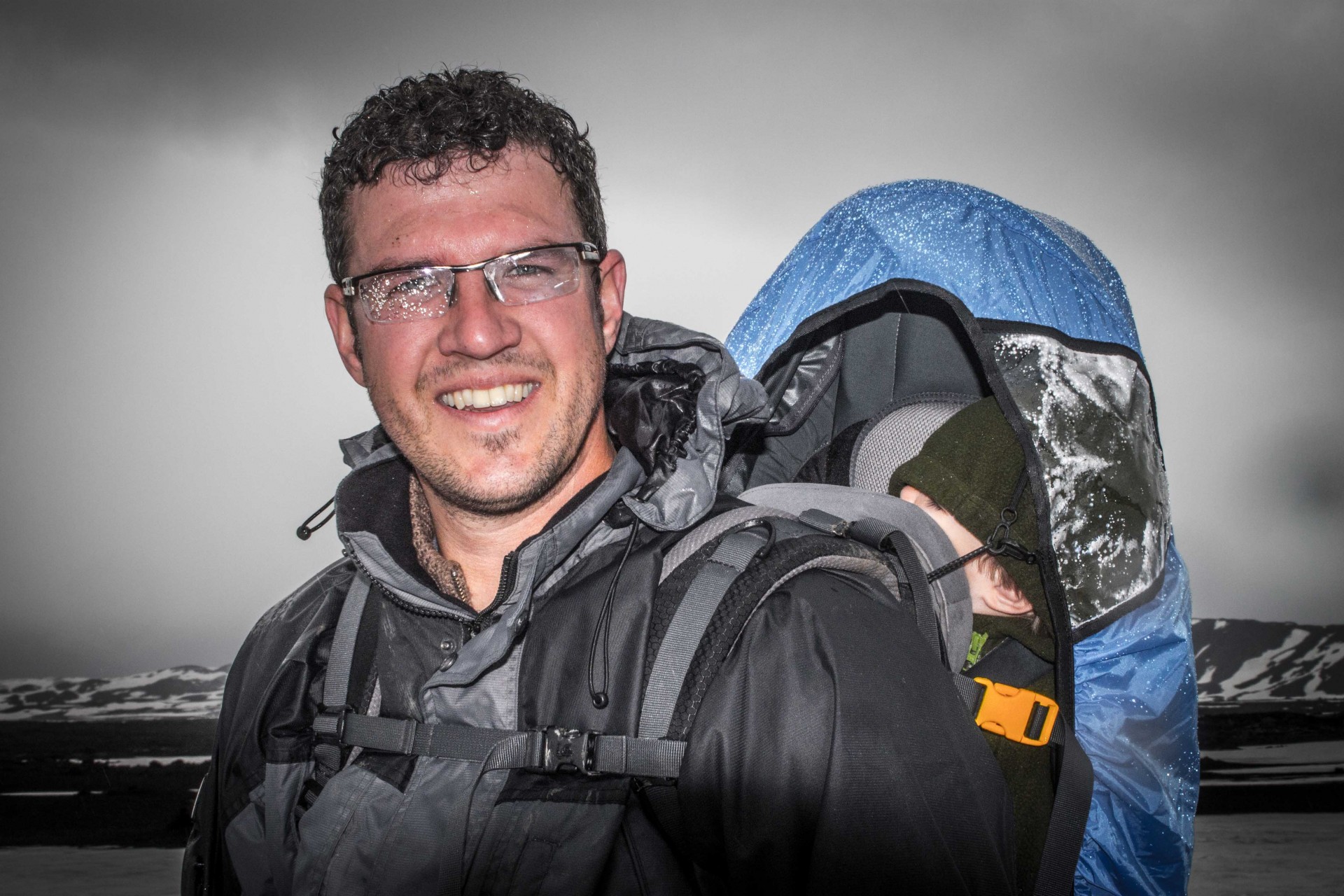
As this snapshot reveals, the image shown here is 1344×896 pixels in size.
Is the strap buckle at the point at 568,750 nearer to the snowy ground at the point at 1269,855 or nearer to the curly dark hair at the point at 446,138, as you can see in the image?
the curly dark hair at the point at 446,138

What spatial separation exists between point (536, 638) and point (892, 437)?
0.92 meters

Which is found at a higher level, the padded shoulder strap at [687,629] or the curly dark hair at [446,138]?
the curly dark hair at [446,138]

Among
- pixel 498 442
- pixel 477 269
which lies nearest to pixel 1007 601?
pixel 498 442

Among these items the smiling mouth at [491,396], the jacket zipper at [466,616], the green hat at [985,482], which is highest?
the smiling mouth at [491,396]

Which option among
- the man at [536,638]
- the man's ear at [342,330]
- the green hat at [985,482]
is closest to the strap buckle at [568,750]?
the man at [536,638]

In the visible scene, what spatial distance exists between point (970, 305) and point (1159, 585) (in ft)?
1.96

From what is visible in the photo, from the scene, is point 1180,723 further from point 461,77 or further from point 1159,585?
point 461,77

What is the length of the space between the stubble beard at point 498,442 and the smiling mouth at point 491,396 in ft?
0.10

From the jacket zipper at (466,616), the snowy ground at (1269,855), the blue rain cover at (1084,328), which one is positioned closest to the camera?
the jacket zipper at (466,616)

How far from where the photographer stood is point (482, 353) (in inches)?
47.3

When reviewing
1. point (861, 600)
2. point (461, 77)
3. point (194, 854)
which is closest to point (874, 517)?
point (861, 600)

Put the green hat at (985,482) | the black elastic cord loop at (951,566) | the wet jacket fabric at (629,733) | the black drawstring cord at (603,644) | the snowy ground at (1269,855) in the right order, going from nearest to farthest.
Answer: the wet jacket fabric at (629,733), the black drawstring cord at (603,644), the black elastic cord loop at (951,566), the green hat at (985,482), the snowy ground at (1269,855)

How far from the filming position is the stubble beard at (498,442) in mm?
1229

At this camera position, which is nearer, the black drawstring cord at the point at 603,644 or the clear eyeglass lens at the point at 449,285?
the black drawstring cord at the point at 603,644
